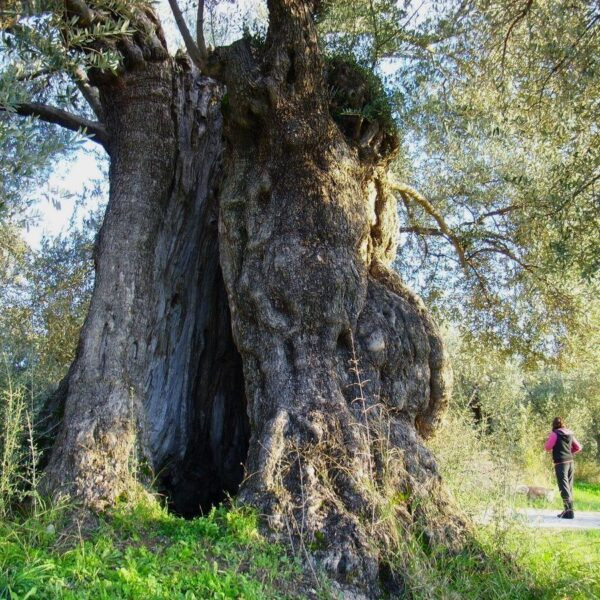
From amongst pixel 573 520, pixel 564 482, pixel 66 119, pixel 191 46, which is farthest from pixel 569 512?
pixel 66 119

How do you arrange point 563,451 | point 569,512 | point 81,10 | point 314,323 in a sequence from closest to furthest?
point 314,323
point 81,10
point 569,512
point 563,451

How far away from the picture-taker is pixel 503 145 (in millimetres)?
9250

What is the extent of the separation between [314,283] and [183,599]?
3.01 meters

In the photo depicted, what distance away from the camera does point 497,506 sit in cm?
466

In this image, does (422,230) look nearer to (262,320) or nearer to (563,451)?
(563,451)

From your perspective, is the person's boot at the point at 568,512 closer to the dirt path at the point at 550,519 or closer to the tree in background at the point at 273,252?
the dirt path at the point at 550,519

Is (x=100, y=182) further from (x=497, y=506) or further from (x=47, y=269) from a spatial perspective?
(x=497, y=506)

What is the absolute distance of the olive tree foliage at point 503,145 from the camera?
7051mm

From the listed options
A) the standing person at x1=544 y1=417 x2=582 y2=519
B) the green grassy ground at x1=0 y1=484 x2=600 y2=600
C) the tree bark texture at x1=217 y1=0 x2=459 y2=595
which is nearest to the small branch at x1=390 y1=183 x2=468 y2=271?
the tree bark texture at x1=217 y1=0 x2=459 y2=595

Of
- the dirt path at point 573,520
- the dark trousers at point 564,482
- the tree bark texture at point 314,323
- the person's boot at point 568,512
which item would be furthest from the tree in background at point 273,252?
the person's boot at point 568,512

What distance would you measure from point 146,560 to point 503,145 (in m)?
7.69

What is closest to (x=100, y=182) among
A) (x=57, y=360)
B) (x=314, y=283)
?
(x=57, y=360)

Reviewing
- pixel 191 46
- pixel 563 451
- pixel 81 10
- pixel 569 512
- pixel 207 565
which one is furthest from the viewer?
pixel 563 451

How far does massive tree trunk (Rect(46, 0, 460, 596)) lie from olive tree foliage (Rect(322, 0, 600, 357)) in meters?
1.76
